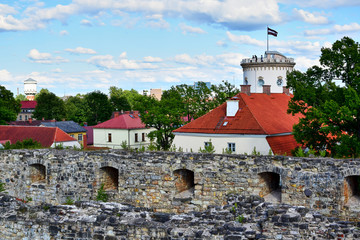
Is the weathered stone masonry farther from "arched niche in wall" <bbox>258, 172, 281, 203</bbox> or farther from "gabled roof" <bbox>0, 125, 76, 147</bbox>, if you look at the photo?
"gabled roof" <bbox>0, 125, 76, 147</bbox>

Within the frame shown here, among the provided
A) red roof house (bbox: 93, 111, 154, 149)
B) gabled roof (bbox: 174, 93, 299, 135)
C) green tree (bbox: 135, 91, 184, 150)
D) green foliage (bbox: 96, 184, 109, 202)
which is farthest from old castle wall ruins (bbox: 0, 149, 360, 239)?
red roof house (bbox: 93, 111, 154, 149)

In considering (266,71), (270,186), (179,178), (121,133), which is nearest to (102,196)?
(179,178)

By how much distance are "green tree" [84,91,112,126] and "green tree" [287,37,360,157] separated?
6979cm

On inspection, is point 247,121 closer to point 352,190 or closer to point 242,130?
point 242,130

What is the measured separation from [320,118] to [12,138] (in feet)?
128

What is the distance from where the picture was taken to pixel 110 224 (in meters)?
11.1

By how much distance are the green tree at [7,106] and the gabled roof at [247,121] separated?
1623 inches

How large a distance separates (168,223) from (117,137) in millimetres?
51673

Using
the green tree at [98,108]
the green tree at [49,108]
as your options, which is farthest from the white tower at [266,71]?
the green tree at [49,108]

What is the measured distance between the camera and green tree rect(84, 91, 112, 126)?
9231cm

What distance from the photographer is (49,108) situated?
94188mm

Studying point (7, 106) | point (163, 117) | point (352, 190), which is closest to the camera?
point (352, 190)

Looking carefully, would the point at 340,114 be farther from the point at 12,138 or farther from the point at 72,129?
the point at 72,129

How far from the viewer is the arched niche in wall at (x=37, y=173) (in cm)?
1842
